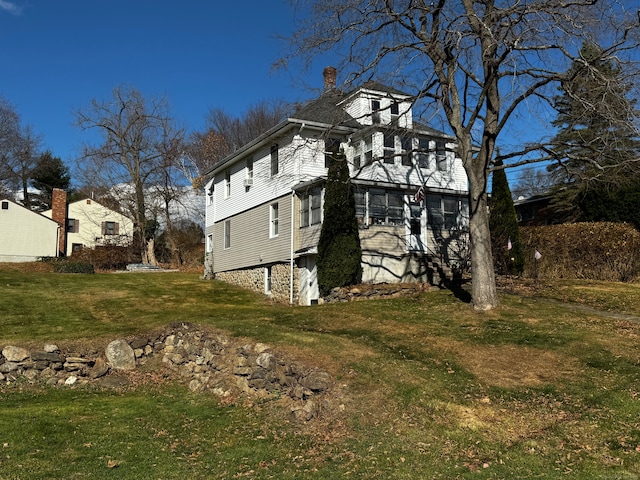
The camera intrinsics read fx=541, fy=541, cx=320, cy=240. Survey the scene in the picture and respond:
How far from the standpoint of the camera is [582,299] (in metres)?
15.2

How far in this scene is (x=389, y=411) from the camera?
8156 millimetres

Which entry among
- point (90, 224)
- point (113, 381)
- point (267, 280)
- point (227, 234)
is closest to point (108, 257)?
point (90, 224)

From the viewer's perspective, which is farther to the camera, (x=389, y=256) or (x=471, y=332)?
(x=389, y=256)

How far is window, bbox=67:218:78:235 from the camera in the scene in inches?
1734

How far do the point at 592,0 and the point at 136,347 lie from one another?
12795 mm

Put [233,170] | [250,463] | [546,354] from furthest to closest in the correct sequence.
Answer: [233,170]
[546,354]
[250,463]

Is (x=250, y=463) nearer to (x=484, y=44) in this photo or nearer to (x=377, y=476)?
(x=377, y=476)

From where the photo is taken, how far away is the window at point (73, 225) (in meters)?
44.0

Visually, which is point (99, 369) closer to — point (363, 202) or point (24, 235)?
point (363, 202)

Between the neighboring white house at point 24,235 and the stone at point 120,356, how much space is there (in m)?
30.1

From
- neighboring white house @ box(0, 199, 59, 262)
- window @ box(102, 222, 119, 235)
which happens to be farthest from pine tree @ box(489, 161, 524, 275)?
window @ box(102, 222, 119, 235)

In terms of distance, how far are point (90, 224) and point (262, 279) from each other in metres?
27.8

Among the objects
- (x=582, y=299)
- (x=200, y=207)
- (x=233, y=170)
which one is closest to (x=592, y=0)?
(x=582, y=299)

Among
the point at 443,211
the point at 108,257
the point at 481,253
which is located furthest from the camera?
the point at 108,257
